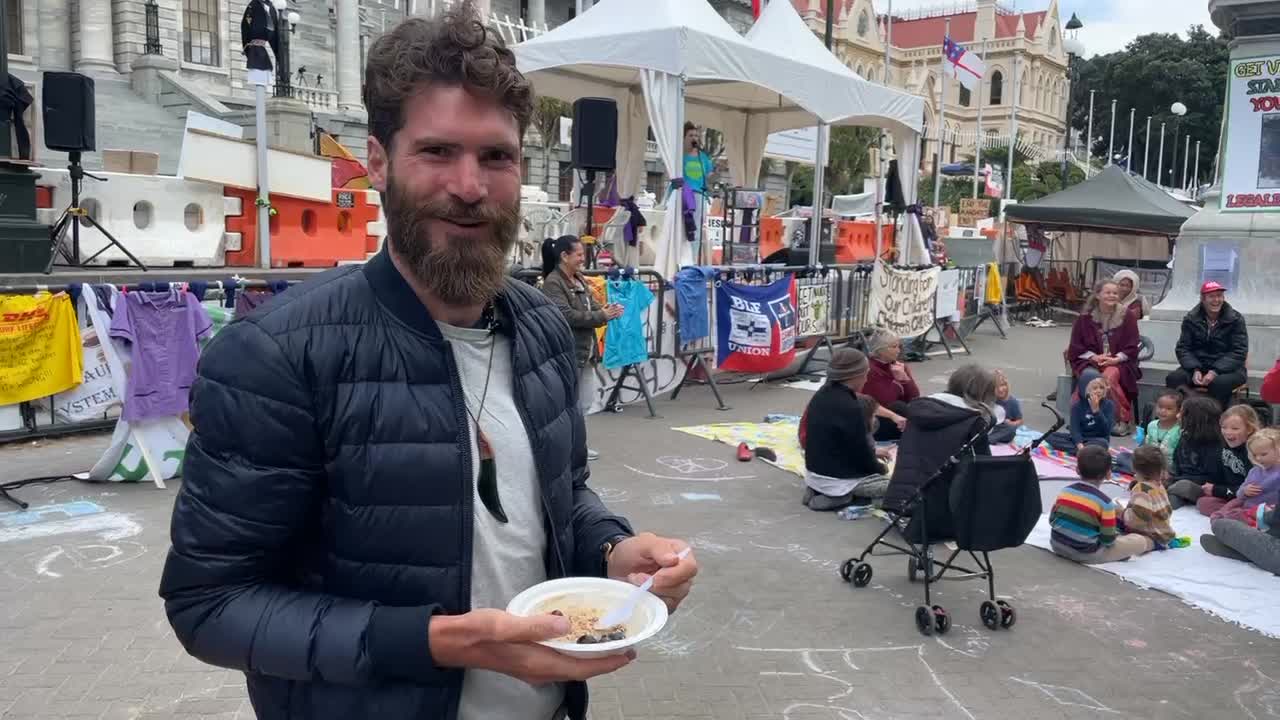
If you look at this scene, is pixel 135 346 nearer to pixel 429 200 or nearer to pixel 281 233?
pixel 429 200

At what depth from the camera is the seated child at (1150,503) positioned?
22.1 ft

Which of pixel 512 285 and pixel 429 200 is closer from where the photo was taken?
pixel 429 200

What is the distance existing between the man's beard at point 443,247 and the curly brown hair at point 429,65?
0.12 meters

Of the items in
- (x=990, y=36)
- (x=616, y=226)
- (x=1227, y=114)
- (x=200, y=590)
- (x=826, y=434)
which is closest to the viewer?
(x=200, y=590)

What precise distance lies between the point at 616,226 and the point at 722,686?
10.5 meters

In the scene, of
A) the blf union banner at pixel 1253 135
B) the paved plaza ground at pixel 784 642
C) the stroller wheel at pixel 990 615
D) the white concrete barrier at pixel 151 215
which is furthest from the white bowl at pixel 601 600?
the white concrete barrier at pixel 151 215

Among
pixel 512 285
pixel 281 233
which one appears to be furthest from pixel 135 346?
pixel 281 233

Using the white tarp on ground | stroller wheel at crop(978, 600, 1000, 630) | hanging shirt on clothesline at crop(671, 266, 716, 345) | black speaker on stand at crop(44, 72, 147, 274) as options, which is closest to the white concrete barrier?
black speaker on stand at crop(44, 72, 147, 274)

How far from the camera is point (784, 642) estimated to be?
502 centimetres

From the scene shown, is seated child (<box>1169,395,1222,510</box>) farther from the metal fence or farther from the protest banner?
the protest banner

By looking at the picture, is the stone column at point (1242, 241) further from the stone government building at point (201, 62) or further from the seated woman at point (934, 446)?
the stone government building at point (201, 62)

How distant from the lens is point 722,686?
4488 mm

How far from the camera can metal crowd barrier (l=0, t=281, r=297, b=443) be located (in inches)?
296

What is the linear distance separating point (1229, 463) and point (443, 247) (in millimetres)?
7728
